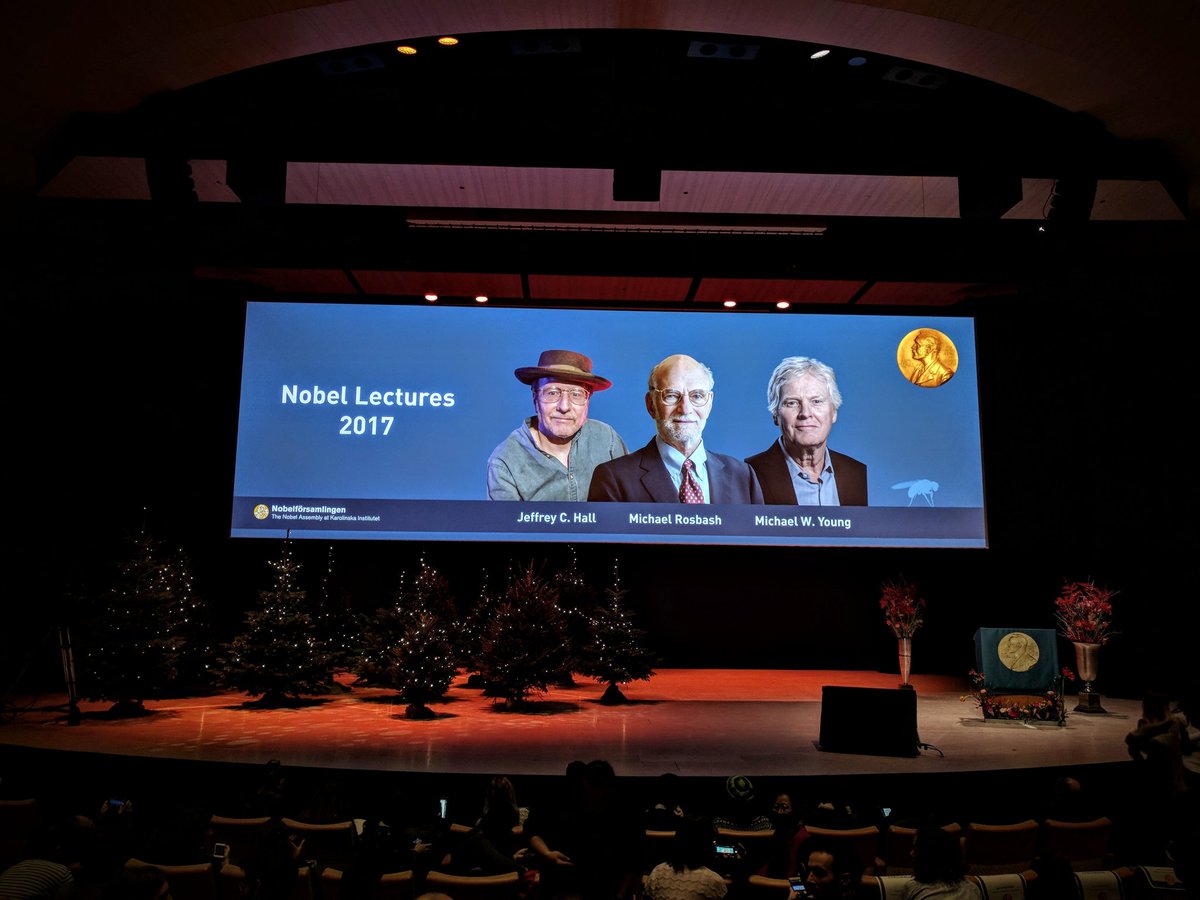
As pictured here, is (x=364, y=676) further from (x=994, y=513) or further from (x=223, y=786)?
(x=994, y=513)

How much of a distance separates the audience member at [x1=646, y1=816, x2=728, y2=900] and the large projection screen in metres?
5.96

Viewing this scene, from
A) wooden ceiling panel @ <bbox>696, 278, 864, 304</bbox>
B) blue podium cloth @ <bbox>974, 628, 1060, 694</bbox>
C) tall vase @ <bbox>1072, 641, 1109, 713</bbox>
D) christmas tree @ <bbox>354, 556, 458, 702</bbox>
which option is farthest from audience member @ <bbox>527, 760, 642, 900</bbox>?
wooden ceiling panel @ <bbox>696, 278, 864, 304</bbox>

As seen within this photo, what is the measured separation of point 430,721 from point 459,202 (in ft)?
15.7

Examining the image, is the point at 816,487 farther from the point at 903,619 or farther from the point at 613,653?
the point at 613,653

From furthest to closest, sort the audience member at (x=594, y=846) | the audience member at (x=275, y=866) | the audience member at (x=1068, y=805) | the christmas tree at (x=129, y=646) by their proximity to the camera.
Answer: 1. the christmas tree at (x=129, y=646)
2. the audience member at (x=1068, y=805)
3. the audience member at (x=594, y=846)
4. the audience member at (x=275, y=866)

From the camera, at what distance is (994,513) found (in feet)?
31.8

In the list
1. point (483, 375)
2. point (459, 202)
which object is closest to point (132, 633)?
point (483, 375)

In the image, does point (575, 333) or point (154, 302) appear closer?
point (575, 333)

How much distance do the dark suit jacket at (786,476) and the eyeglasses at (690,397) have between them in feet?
2.51

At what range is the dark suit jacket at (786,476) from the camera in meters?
8.91

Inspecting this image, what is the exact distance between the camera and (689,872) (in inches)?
107

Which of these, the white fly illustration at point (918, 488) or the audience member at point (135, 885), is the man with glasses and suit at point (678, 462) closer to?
the white fly illustration at point (918, 488)

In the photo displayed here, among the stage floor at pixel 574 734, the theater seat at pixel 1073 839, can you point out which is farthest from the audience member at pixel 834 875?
the stage floor at pixel 574 734

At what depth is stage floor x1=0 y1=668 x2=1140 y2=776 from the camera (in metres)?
5.27
